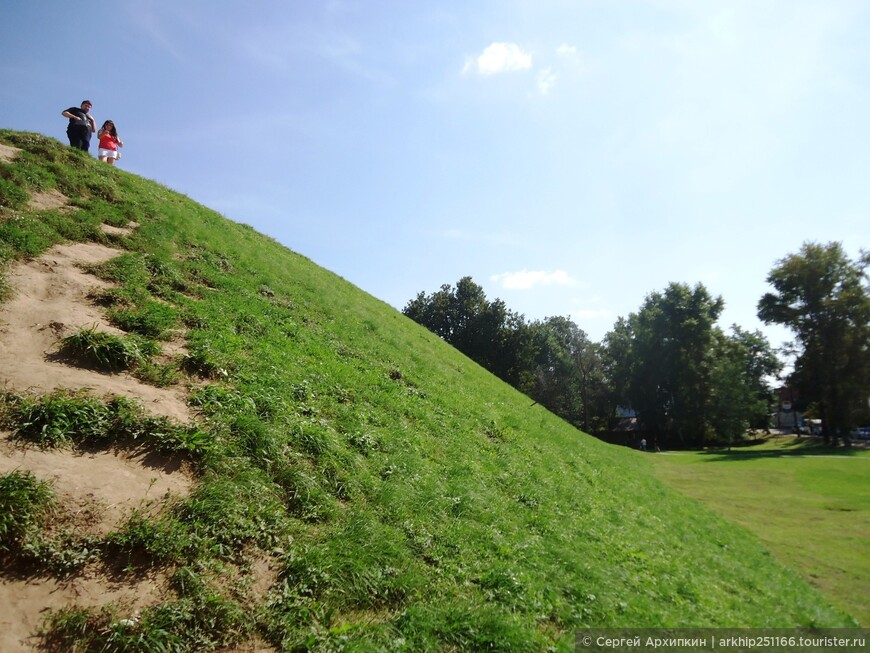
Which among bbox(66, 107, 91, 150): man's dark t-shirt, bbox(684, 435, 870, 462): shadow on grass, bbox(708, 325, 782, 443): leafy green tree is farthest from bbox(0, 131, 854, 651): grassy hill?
bbox(708, 325, 782, 443): leafy green tree

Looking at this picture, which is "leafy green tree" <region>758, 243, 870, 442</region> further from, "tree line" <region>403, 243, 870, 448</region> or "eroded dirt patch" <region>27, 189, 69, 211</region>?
"eroded dirt patch" <region>27, 189, 69, 211</region>

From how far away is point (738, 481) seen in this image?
24734 mm

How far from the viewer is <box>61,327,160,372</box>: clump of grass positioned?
23.8 feet

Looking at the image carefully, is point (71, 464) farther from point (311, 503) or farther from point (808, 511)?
point (808, 511)

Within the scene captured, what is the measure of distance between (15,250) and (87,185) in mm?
5655

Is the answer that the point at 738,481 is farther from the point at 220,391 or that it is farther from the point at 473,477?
the point at 220,391

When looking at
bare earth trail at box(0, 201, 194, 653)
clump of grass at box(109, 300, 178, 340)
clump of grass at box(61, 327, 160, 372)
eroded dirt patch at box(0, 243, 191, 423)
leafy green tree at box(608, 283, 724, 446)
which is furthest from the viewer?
leafy green tree at box(608, 283, 724, 446)

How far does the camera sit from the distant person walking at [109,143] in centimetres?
1756

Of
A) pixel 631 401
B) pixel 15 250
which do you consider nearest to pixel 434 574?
pixel 15 250

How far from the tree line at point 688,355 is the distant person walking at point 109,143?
64870 mm

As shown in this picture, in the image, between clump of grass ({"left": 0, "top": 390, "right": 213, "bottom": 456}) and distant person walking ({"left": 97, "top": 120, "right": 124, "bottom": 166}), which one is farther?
distant person walking ({"left": 97, "top": 120, "right": 124, "bottom": 166})

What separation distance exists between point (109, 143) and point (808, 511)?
29898 mm

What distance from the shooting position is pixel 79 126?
1616cm

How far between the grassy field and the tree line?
28.5 meters
